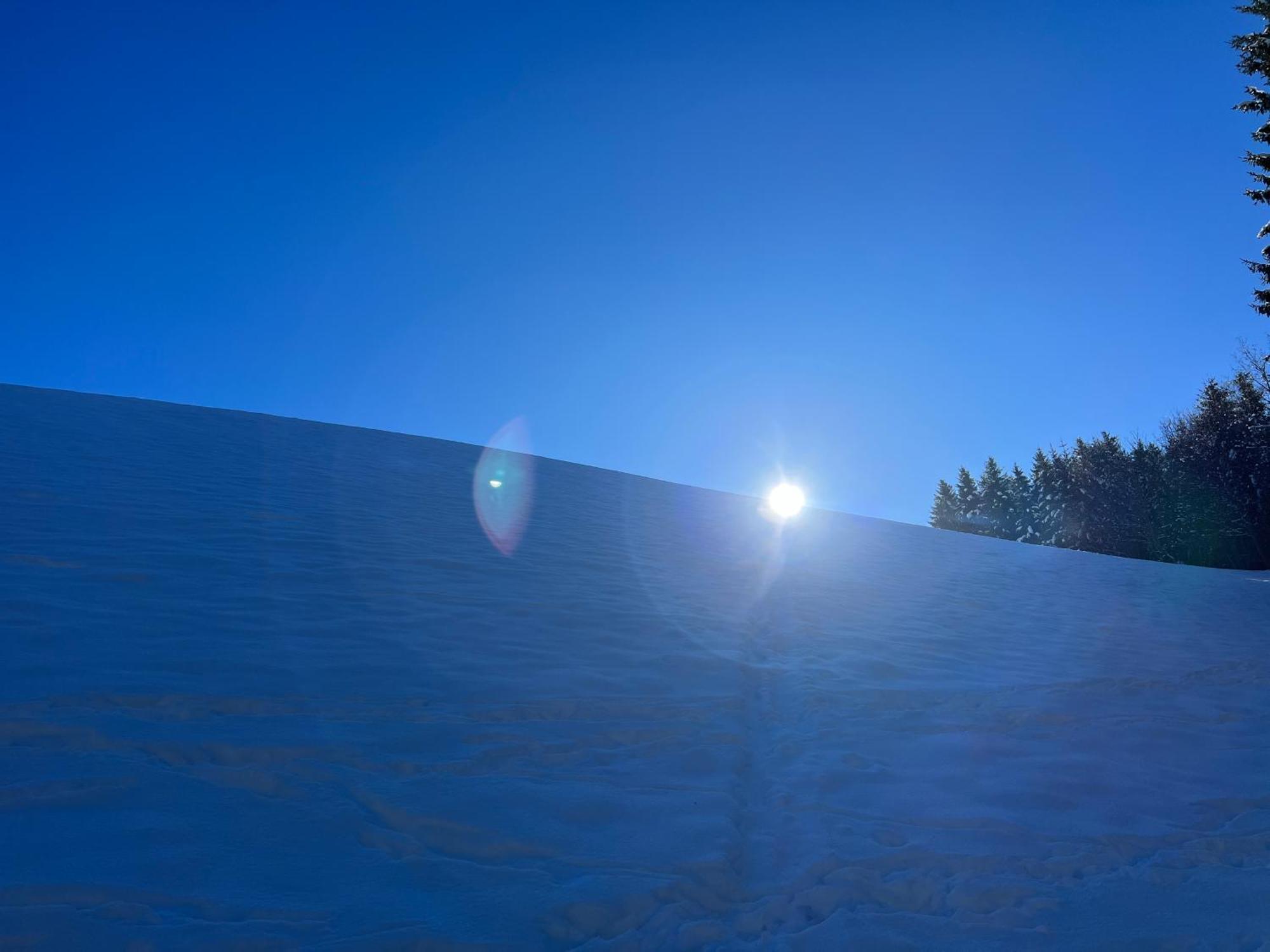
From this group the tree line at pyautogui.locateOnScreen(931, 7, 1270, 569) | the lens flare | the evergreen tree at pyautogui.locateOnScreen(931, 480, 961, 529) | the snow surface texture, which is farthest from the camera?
the evergreen tree at pyautogui.locateOnScreen(931, 480, 961, 529)

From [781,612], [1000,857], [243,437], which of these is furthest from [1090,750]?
[243,437]

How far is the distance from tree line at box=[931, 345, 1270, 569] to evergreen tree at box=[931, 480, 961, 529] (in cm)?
985

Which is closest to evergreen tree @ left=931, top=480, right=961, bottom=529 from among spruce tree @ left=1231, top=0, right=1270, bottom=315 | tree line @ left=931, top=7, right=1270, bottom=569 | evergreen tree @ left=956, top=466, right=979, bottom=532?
evergreen tree @ left=956, top=466, right=979, bottom=532

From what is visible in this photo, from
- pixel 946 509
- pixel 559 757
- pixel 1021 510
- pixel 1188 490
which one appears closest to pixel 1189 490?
pixel 1188 490

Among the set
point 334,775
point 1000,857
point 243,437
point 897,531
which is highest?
point 243,437

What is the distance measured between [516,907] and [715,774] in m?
1.35

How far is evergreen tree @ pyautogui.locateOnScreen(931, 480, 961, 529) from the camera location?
49094mm

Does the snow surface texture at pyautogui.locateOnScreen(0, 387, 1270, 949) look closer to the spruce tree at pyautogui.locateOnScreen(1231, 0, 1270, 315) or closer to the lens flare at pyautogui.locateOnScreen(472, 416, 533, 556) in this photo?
the lens flare at pyautogui.locateOnScreen(472, 416, 533, 556)

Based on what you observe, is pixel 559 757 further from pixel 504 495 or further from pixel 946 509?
pixel 946 509

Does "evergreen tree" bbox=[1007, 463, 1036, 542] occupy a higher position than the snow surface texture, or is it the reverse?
"evergreen tree" bbox=[1007, 463, 1036, 542]

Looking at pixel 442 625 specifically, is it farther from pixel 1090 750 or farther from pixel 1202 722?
pixel 1202 722

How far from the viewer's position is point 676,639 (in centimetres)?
555

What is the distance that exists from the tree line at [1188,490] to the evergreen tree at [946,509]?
32.3ft

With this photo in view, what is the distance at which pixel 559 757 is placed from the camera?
3301 millimetres
